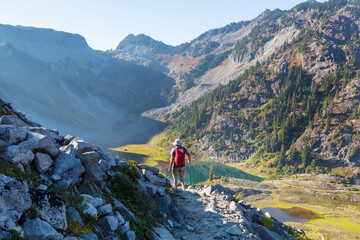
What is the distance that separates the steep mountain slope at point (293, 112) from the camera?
393 ft

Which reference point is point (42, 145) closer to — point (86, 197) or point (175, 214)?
point (86, 197)

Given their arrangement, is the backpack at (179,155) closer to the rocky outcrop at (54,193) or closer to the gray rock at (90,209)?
the rocky outcrop at (54,193)

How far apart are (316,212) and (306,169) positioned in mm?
48550

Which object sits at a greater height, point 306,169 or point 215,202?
point 215,202

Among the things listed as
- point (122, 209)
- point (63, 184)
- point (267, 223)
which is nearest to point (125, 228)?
point (122, 209)

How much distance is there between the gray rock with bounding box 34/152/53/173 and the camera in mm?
7480

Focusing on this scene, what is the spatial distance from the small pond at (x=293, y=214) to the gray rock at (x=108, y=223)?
65066 millimetres

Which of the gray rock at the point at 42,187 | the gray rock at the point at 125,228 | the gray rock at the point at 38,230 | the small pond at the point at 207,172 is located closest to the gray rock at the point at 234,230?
the gray rock at the point at 125,228

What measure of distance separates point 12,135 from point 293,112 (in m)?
153

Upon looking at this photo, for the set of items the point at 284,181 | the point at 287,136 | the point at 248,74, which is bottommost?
the point at 284,181

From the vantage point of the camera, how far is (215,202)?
1443cm

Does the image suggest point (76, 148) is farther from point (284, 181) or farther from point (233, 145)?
point (233, 145)

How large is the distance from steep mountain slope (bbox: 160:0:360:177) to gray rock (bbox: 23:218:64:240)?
126 m

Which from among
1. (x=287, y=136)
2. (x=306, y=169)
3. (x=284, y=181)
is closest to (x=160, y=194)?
(x=284, y=181)
